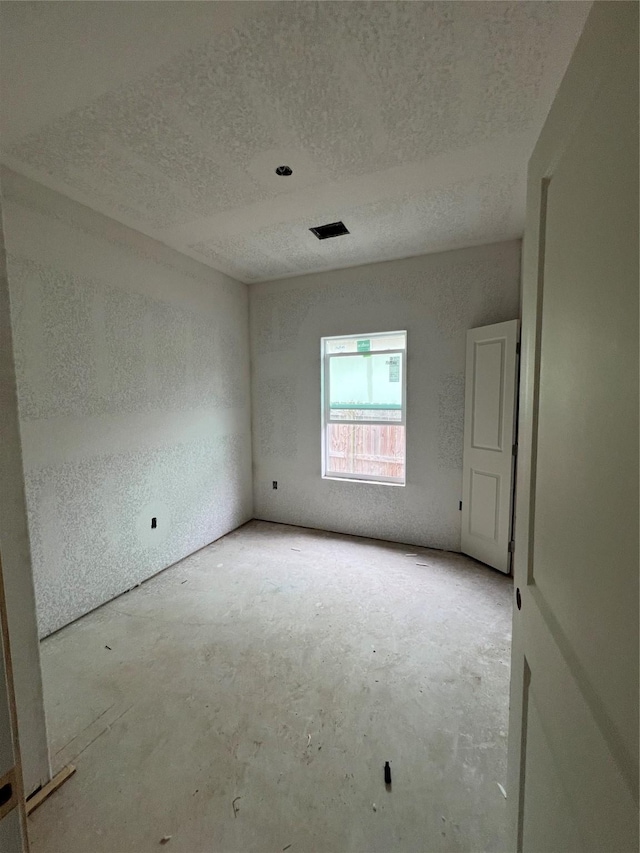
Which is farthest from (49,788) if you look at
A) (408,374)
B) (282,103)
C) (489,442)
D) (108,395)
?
(408,374)

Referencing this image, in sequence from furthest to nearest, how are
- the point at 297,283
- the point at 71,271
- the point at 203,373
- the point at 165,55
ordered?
the point at 297,283 → the point at 203,373 → the point at 71,271 → the point at 165,55

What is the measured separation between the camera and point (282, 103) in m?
1.44

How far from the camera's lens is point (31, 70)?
1.31m

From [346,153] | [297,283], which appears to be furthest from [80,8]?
[297,283]

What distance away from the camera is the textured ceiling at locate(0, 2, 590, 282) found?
3.76 ft

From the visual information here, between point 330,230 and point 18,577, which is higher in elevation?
point 330,230

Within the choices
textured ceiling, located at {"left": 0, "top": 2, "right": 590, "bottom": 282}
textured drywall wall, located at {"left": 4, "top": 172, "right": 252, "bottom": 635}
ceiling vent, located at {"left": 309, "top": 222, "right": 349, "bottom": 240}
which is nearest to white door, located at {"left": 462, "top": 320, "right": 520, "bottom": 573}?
textured ceiling, located at {"left": 0, "top": 2, "right": 590, "bottom": 282}

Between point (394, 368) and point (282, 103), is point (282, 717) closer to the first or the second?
point (282, 103)

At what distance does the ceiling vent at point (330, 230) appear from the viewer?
8.32 feet

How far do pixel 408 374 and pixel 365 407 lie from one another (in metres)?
0.54

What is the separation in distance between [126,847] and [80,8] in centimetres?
262

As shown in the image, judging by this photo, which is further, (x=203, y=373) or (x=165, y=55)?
(x=203, y=373)

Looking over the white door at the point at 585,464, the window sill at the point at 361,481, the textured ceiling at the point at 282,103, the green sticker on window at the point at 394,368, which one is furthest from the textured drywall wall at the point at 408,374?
the white door at the point at 585,464

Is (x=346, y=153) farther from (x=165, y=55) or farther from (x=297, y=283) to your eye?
(x=297, y=283)
